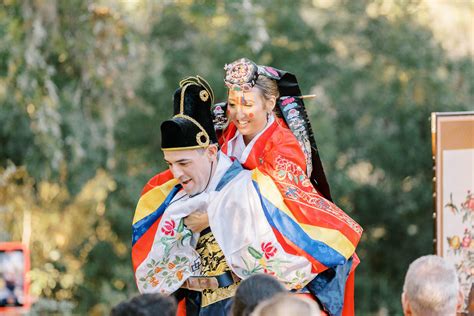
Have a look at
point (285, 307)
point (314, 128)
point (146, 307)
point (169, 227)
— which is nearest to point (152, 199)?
point (169, 227)

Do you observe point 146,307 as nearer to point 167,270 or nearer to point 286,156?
point 167,270

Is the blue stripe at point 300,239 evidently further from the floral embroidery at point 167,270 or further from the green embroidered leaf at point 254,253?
the floral embroidery at point 167,270

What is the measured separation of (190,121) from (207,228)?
48 cm

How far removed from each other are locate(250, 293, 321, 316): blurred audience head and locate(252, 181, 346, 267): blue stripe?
1452mm

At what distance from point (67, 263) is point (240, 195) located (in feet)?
26.5

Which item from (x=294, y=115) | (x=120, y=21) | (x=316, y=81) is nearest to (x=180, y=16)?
(x=316, y=81)

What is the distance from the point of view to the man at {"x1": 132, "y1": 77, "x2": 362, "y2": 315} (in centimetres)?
432

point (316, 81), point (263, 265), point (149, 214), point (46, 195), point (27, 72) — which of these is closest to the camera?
point (263, 265)

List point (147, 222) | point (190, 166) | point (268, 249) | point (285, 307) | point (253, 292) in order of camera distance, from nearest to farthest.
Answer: point (285, 307) → point (253, 292) → point (268, 249) → point (190, 166) → point (147, 222)

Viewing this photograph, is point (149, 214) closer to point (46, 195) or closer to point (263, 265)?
point (263, 265)

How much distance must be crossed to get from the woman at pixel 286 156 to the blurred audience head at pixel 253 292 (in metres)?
1.00

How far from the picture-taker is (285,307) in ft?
9.24

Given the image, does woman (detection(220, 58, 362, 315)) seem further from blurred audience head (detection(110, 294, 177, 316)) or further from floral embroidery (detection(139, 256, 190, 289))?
blurred audience head (detection(110, 294, 177, 316))

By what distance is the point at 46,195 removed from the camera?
38.7 feet
